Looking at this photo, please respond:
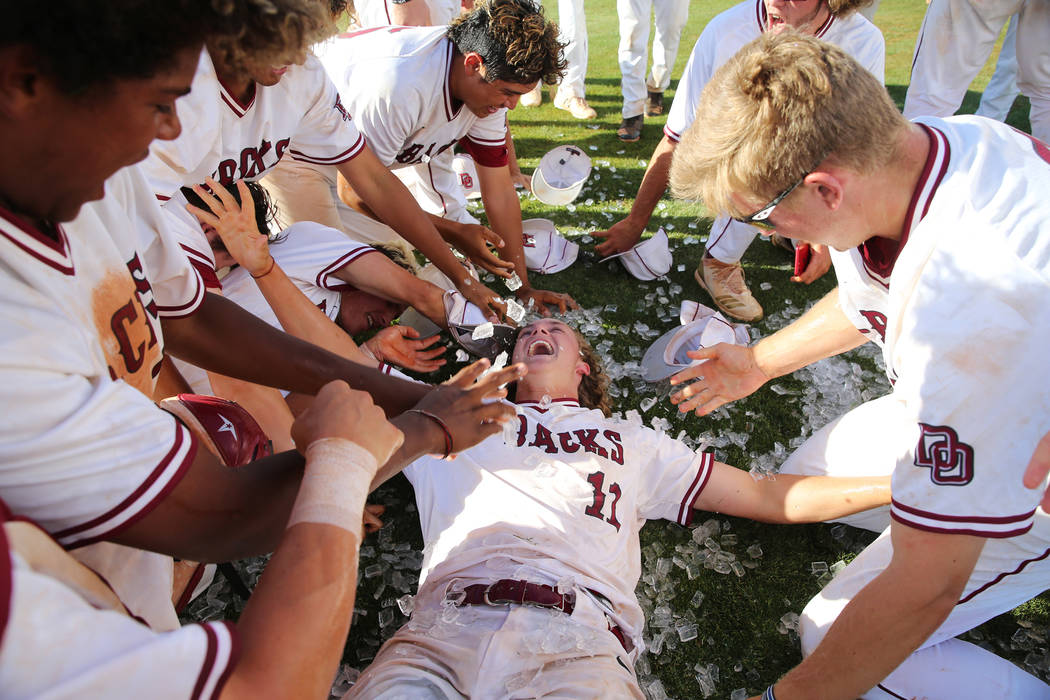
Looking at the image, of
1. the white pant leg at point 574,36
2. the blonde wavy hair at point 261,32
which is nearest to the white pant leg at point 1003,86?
the white pant leg at point 574,36

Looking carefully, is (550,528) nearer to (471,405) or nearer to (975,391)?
(471,405)

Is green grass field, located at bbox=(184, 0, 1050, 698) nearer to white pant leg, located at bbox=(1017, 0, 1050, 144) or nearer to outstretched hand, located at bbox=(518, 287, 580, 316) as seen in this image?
outstretched hand, located at bbox=(518, 287, 580, 316)

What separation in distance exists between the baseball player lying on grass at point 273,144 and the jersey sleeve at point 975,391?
1839mm

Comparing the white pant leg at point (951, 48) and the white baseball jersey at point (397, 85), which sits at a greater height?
the white baseball jersey at point (397, 85)

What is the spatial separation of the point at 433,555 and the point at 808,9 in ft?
13.2

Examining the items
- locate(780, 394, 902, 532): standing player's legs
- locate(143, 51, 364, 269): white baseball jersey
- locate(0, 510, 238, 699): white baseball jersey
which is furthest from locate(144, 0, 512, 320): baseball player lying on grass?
locate(780, 394, 902, 532): standing player's legs

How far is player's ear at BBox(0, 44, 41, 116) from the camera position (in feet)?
3.49

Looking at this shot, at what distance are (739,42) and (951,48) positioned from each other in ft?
7.53

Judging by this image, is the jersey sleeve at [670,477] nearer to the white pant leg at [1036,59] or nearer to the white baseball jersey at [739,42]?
the white baseball jersey at [739,42]

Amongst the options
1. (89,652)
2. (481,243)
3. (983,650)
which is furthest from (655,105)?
(89,652)

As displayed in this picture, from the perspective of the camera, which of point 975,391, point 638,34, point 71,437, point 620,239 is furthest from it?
point 638,34

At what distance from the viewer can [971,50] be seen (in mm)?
5262

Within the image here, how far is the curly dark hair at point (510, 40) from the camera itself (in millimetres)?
3846

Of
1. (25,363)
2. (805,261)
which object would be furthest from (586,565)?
(805,261)
